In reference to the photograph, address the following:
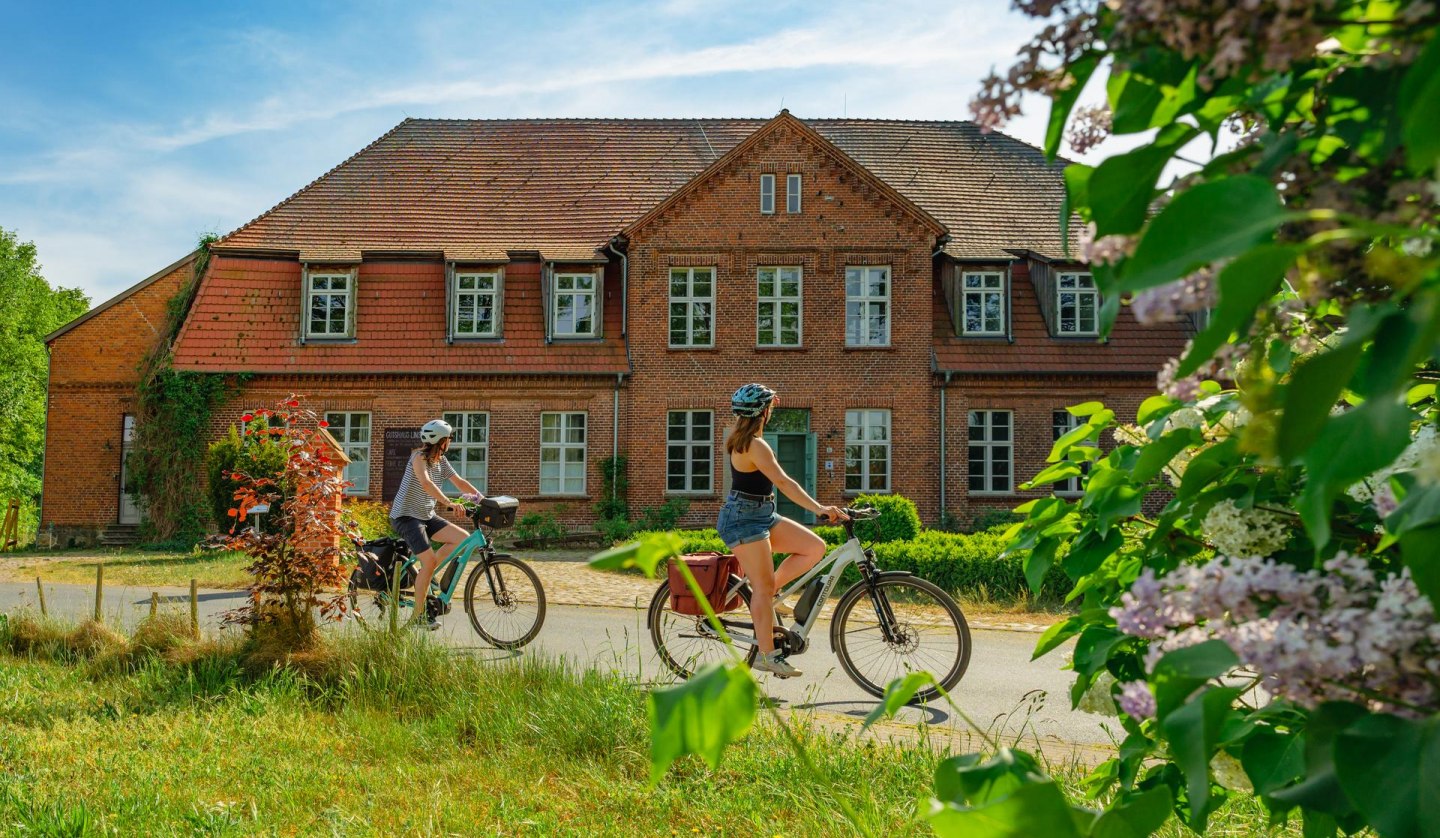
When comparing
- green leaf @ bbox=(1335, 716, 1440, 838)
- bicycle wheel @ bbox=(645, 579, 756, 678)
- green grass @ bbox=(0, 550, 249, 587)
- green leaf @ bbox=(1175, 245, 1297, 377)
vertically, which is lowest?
green grass @ bbox=(0, 550, 249, 587)

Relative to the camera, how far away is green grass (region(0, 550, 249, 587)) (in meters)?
15.3

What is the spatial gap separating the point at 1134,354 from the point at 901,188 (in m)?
6.92

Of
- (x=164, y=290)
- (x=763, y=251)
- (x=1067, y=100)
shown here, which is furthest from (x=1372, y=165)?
(x=164, y=290)

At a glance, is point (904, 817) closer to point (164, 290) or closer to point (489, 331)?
point (489, 331)

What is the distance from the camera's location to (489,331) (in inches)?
952

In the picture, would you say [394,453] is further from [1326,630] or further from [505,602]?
[1326,630]

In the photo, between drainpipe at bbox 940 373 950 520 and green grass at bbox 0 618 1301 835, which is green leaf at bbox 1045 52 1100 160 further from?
drainpipe at bbox 940 373 950 520

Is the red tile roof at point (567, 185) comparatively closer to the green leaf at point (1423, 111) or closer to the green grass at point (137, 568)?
the green grass at point (137, 568)

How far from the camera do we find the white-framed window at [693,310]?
78.4 ft

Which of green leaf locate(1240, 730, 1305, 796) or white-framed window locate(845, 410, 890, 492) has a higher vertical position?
white-framed window locate(845, 410, 890, 492)

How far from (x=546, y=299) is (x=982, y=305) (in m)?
9.58

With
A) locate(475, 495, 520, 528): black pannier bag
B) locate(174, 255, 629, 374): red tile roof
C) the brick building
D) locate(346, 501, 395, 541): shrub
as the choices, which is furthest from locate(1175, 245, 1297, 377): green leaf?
locate(174, 255, 629, 374): red tile roof

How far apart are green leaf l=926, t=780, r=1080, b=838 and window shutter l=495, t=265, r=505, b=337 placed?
941 inches

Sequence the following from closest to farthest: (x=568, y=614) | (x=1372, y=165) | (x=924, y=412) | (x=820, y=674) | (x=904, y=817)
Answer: (x=1372, y=165) → (x=904, y=817) → (x=820, y=674) → (x=568, y=614) → (x=924, y=412)
